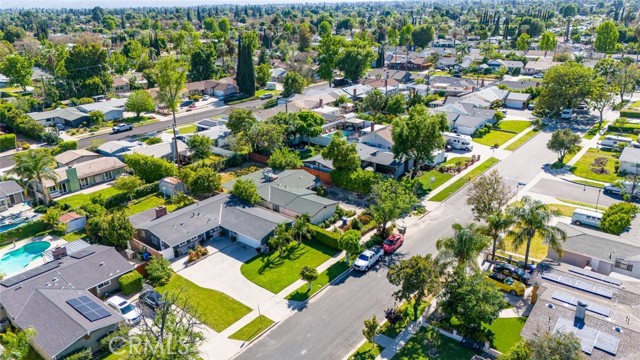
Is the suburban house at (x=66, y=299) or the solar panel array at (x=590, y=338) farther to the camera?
the suburban house at (x=66, y=299)

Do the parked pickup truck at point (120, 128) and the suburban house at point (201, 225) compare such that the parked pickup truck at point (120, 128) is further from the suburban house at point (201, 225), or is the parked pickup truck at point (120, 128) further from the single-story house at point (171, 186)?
the suburban house at point (201, 225)

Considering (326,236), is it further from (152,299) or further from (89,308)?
(89,308)

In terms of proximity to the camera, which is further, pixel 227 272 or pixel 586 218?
pixel 586 218

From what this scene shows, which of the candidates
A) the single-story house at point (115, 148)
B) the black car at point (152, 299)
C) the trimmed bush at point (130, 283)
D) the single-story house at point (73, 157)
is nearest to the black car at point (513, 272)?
the black car at point (152, 299)

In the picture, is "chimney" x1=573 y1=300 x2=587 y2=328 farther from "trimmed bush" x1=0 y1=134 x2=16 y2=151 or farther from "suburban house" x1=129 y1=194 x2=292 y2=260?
"trimmed bush" x1=0 y1=134 x2=16 y2=151

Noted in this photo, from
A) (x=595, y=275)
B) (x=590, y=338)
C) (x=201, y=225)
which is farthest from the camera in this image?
(x=201, y=225)

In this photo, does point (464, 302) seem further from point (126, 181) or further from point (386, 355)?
point (126, 181)

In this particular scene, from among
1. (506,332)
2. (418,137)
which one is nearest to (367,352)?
(506,332)
